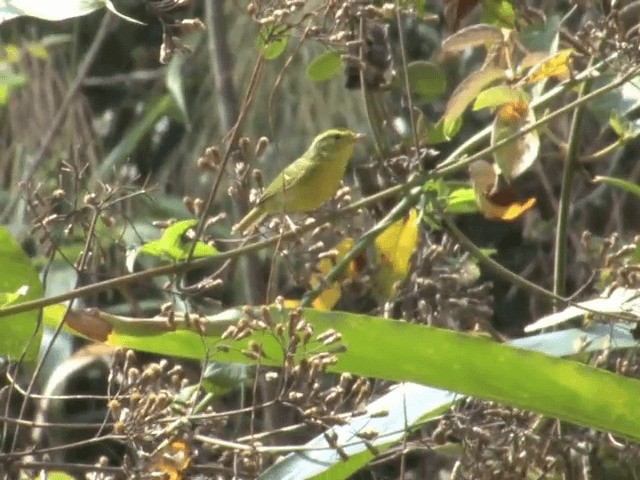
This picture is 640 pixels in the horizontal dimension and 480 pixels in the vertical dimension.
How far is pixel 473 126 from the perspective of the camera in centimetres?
289

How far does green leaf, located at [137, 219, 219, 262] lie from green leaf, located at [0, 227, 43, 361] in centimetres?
11

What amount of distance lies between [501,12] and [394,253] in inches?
Result: 11.1

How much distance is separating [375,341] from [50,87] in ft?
6.77

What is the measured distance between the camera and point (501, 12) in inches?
56.9

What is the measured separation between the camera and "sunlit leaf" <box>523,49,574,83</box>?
123cm

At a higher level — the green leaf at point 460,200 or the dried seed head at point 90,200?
the dried seed head at point 90,200

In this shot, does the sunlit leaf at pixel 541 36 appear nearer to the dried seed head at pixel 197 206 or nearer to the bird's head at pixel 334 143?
the bird's head at pixel 334 143

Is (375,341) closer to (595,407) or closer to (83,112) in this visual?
(595,407)

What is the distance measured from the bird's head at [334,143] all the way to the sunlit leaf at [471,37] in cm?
19

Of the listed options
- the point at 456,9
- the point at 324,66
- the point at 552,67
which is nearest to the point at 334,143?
the point at 324,66

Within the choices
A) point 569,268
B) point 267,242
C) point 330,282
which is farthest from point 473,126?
point 267,242

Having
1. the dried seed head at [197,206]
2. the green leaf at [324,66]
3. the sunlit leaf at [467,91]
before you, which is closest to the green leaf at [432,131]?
the sunlit leaf at [467,91]

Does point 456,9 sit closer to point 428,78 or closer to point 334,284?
point 428,78

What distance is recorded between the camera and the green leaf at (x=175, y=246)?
1107mm
